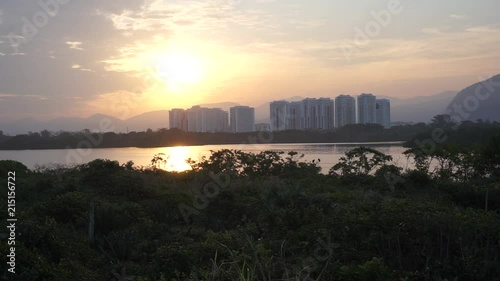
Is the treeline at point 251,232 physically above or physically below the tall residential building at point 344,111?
below

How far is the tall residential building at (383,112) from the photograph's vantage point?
79.2 m

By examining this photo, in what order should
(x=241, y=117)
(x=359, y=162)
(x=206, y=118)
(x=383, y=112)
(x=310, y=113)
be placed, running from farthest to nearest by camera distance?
(x=383, y=112), (x=206, y=118), (x=310, y=113), (x=241, y=117), (x=359, y=162)

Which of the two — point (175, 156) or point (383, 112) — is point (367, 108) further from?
point (175, 156)

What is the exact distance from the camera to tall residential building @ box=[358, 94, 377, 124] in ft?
253

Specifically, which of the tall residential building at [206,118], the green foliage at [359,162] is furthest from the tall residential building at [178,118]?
the green foliage at [359,162]

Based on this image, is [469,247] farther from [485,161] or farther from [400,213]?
[485,161]

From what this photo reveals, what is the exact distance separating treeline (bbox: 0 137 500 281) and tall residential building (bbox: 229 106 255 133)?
5263 centimetres

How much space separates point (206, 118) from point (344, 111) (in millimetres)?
21654

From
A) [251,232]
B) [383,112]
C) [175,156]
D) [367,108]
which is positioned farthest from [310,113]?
[251,232]

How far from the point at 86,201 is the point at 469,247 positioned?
5.85 m

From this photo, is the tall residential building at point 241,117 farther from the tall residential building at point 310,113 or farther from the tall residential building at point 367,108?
the tall residential building at point 367,108

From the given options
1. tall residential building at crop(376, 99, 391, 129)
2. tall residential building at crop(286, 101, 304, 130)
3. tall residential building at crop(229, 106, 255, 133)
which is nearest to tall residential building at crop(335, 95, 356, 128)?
tall residential building at crop(376, 99, 391, 129)

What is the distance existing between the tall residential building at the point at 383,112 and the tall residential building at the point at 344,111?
470cm

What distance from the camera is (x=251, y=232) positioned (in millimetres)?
6652
